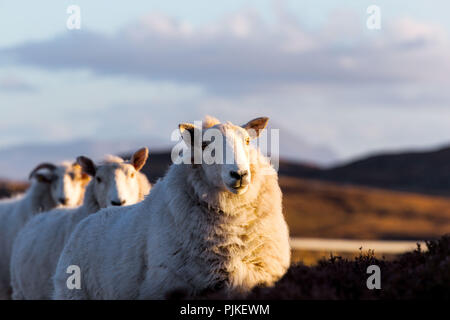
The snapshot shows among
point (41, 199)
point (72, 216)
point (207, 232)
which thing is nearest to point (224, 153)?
point (207, 232)

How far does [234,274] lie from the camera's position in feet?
Answer: 24.9

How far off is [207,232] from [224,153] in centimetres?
86

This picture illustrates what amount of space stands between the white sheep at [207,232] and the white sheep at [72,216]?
3461 mm

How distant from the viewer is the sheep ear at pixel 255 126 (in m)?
8.62

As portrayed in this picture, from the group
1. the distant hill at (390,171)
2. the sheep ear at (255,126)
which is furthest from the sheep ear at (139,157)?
the distant hill at (390,171)

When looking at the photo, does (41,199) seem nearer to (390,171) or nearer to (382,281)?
(382,281)

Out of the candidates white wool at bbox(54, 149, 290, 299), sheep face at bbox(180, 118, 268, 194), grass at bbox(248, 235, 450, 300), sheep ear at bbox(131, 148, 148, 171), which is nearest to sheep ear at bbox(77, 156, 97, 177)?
sheep ear at bbox(131, 148, 148, 171)

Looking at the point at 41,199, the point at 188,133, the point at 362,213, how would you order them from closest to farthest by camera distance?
the point at 188,133 → the point at 41,199 → the point at 362,213

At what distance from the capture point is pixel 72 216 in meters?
12.8

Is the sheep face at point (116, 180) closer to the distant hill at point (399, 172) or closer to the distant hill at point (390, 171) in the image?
the distant hill at point (390, 171)

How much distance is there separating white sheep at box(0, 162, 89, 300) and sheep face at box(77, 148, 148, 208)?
3.13 metres

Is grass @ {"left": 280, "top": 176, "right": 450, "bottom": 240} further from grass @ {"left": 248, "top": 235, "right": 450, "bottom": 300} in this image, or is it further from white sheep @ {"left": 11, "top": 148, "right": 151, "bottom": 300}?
grass @ {"left": 248, "top": 235, "right": 450, "bottom": 300}
